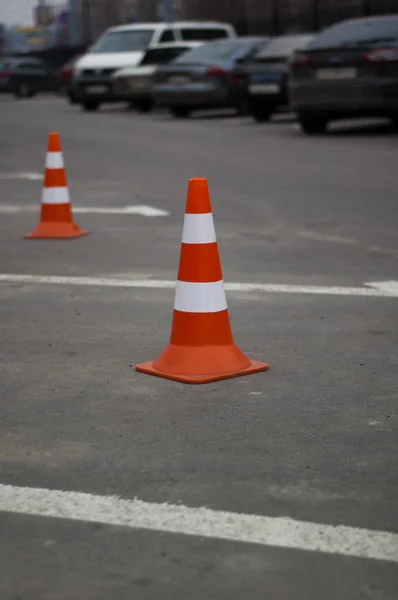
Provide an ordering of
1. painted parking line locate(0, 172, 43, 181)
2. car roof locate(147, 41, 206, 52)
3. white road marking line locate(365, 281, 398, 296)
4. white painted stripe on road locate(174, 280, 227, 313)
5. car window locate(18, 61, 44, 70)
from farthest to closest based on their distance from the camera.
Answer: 1. car window locate(18, 61, 44, 70)
2. car roof locate(147, 41, 206, 52)
3. painted parking line locate(0, 172, 43, 181)
4. white road marking line locate(365, 281, 398, 296)
5. white painted stripe on road locate(174, 280, 227, 313)

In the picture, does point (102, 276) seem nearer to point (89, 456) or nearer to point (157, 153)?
point (89, 456)

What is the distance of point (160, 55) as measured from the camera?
89.7 feet

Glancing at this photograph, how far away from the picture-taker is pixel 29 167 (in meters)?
15.6

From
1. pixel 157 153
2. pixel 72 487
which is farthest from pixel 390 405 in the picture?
pixel 157 153

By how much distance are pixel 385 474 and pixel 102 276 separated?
4.08 m

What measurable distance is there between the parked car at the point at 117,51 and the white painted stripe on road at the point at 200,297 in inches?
894

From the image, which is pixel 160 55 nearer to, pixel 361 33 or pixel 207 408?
pixel 361 33

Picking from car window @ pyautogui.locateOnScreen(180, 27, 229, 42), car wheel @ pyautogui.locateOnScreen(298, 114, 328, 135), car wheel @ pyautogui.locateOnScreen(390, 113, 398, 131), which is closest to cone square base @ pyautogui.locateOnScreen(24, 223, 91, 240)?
car wheel @ pyautogui.locateOnScreen(298, 114, 328, 135)

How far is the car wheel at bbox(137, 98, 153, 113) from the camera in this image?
90.1ft

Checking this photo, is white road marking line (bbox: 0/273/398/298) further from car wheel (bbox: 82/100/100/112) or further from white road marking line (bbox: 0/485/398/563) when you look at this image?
car wheel (bbox: 82/100/100/112)

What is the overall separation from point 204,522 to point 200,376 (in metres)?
1.75

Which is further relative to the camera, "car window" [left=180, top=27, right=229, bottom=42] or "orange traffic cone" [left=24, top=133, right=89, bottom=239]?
"car window" [left=180, top=27, right=229, bottom=42]

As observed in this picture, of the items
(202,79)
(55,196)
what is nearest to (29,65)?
(202,79)

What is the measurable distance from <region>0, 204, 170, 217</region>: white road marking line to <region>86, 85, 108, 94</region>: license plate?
17540 mm
